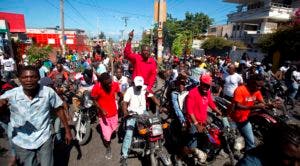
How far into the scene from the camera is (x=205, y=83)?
4.02m

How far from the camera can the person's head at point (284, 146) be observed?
5.84ft

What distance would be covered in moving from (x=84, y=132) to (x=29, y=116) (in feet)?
9.44

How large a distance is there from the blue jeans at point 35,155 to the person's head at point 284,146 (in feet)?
9.28

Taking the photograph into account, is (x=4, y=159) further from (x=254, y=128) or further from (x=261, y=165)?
(x=254, y=128)

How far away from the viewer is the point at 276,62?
806 inches

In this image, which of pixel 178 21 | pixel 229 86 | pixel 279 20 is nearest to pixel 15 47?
pixel 229 86

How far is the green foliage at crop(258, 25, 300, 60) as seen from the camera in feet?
60.3

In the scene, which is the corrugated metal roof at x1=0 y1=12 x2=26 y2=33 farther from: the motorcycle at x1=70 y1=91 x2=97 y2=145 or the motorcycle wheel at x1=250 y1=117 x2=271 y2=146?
the motorcycle wheel at x1=250 y1=117 x2=271 y2=146

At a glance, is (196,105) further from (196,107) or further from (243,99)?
(243,99)

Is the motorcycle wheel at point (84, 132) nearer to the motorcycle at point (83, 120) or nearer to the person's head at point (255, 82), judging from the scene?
the motorcycle at point (83, 120)

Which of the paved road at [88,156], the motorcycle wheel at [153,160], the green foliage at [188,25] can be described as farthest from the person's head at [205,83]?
the green foliage at [188,25]

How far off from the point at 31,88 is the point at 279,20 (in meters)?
32.9

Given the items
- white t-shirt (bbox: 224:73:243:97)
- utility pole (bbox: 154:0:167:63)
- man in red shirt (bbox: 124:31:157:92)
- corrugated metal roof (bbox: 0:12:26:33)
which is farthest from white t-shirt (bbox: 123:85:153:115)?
corrugated metal roof (bbox: 0:12:26:33)

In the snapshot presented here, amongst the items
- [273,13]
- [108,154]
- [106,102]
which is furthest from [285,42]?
[108,154]
